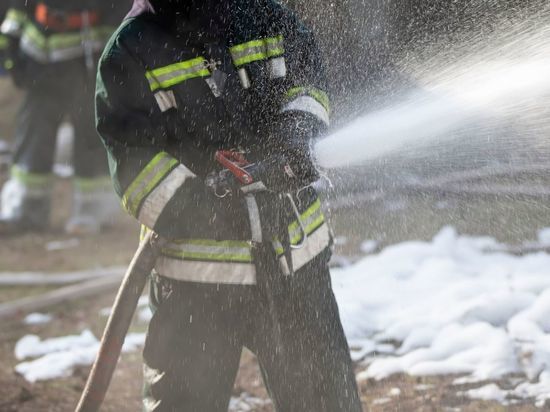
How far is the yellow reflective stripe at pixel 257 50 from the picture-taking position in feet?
7.20

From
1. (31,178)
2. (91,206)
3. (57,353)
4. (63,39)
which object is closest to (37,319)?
(57,353)

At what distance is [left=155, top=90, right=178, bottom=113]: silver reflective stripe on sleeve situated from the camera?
2139 mm

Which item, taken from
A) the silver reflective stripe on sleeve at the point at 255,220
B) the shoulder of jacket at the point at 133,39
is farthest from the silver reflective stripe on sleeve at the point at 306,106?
the shoulder of jacket at the point at 133,39

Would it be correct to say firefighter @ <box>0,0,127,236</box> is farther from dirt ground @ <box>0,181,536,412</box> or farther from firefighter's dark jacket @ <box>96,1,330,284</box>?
A: firefighter's dark jacket @ <box>96,1,330,284</box>

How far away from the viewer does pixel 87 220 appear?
589cm

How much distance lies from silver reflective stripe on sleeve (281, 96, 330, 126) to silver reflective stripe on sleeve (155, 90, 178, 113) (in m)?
0.29

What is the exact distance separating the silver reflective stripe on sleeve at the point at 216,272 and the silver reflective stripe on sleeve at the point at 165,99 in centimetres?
40

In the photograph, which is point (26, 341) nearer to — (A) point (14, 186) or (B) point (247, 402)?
(B) point (247, 402)

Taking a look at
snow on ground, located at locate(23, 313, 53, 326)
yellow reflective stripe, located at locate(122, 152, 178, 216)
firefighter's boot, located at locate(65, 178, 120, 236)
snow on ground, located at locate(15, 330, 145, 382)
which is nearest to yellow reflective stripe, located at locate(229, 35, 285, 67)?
yellow reflective stripe, located at locate(122, 152, 178, 216)

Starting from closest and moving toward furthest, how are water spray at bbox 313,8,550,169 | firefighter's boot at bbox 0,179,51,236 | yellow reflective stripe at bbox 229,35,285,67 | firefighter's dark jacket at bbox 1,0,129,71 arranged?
yellow reflective stripe at bbox 229,35,285,67, water spray at bbox 313,8,550,169, firefighter's dark jacket at bbox 1,0,129,71, firefighter's boot at bbox 0,179,51,236

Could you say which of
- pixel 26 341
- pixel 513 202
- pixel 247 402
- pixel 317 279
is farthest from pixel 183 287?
pixel 513 202

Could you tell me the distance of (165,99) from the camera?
2.14m

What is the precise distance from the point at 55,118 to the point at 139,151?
13.1 ft

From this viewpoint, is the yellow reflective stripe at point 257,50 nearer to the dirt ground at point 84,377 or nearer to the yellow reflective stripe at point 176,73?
the yellow reflective stripe at point 176,73
